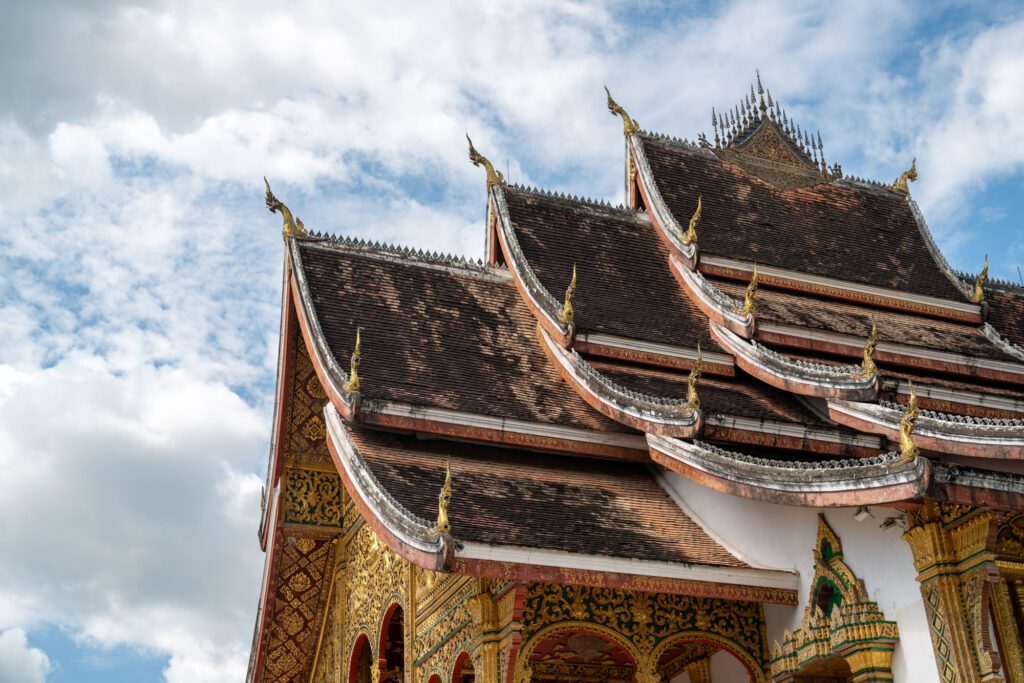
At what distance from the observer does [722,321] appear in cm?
1052

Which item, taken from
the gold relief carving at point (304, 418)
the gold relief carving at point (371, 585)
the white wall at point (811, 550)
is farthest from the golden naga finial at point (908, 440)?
the gold relief carving at point (304, 418)

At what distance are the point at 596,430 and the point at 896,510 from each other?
2979 millimetres

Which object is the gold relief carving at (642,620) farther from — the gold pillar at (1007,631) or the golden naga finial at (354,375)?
the golden naga finial at (354,375)

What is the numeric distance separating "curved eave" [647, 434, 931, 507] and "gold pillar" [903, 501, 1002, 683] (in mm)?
532

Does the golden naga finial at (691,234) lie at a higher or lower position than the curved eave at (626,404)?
higher

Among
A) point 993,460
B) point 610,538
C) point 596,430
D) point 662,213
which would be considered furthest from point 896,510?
point 662,213

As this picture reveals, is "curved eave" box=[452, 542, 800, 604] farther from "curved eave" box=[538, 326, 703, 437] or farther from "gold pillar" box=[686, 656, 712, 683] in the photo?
"gold pillar" box=[686, 656, 712, 683]

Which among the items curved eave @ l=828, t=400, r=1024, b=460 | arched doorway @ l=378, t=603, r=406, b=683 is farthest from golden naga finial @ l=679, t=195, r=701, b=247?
curved eave @ l=828, t=400, r=1024, b=460

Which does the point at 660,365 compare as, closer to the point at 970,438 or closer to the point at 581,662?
the point at 581,662

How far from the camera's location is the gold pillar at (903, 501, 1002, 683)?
6.75m

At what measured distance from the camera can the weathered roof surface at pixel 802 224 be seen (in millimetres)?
12141

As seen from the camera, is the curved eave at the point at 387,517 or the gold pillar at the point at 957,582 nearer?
the gold pillar at the point at 957,582

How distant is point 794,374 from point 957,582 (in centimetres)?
237

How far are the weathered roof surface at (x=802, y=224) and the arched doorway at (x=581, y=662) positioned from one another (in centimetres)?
406
